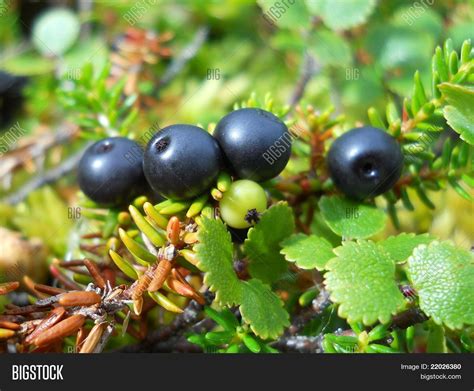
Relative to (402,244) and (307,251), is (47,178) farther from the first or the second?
(402,244)

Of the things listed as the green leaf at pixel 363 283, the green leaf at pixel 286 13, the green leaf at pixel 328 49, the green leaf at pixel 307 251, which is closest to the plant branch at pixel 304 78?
the green leaf at pixel 328 49

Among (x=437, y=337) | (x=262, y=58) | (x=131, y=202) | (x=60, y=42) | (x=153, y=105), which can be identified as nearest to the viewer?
(x=437, y=337)

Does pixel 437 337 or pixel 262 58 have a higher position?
pixel 262 58

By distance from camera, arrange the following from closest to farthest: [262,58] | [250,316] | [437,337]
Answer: [250,316] → [437,337] → [262,58]

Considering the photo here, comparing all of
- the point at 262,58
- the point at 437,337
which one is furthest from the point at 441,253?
the point at 262,58

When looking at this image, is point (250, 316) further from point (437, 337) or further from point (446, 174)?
point (446, 174)

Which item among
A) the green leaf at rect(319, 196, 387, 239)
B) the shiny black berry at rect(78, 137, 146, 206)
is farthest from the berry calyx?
the shiny black berry at rect(78, 137, 146, 206)

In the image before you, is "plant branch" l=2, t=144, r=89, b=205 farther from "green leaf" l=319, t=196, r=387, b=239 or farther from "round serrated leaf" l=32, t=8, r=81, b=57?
"green leaf" l=319, t=196, r=387, b=239
